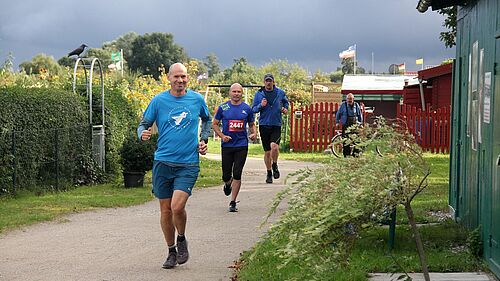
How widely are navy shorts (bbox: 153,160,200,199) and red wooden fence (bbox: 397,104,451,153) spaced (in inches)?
858

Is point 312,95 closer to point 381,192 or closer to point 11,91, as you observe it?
point 11,91

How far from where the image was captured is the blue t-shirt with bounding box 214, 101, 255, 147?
43.7 ft

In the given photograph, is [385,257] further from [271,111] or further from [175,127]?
[271,111]

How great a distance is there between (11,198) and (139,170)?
10.7ft

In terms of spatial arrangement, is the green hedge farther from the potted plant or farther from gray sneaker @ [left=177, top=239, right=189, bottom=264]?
gray sneaker @ [left=177, top=239, right=189, bottom=264]

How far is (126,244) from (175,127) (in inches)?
79.8

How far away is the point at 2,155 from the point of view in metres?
14.5

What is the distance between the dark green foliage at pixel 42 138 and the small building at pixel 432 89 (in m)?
15.7

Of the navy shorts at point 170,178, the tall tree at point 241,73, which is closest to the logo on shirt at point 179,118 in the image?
the navy shorts at point 170,178

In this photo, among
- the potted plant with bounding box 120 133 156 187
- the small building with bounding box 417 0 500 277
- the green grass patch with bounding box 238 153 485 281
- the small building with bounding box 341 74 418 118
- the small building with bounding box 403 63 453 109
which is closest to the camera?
the green grass patch with bounding box 238 153 485 281

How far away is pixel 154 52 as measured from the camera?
300 ft

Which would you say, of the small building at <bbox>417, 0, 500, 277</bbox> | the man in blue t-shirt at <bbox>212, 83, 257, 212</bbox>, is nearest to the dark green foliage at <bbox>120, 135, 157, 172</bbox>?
the man in blue t-shirt at <bbox>212, 83, 257, 212</bbox>

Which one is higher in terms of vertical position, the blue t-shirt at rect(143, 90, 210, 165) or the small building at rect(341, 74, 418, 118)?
the small building at rect(341, 74, 418, 118)

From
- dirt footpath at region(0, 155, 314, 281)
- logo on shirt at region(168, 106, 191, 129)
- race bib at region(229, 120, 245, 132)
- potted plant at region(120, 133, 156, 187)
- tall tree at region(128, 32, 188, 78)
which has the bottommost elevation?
dirt footpath at region(0, 155, 314, 281)
